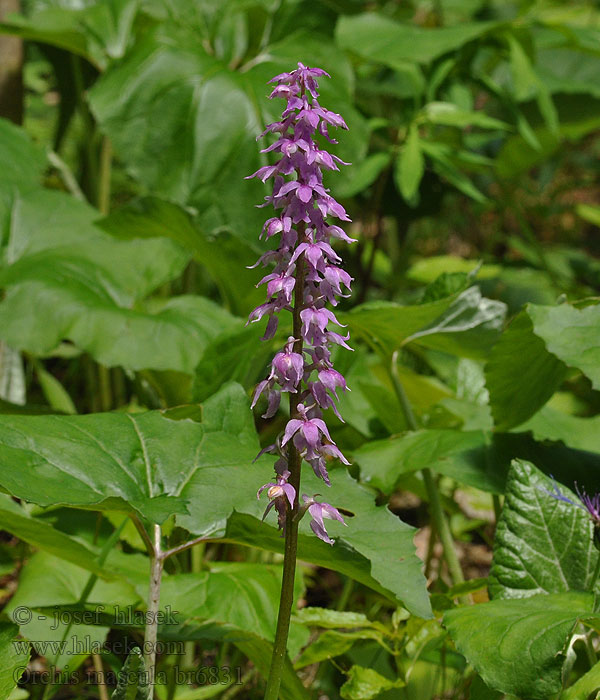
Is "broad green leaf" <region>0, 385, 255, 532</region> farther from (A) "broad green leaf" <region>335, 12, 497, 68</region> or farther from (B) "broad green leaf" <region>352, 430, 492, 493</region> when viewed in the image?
(A) "broad green leaf" <region>335, 12, 497, 68</region>

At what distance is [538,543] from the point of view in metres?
1.10

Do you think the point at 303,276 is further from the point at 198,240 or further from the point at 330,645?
the point at 198,240

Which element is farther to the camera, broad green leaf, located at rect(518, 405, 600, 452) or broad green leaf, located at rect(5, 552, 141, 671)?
broad green leaf, located at rect(518, 405, 600, 452)

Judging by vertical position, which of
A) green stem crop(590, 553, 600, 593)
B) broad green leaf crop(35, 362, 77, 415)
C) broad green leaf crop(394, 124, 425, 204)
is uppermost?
broad green leaf crop(394, 124, 425, 204)

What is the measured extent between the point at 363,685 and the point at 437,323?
63 centimetres

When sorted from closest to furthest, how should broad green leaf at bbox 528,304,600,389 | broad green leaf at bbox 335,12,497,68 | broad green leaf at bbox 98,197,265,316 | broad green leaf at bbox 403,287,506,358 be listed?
broad green leaf at bbox 528,304,600,389 < broad green leaf at bbox 403,287,506,358 < broad green leaf at bbox 98,197,265,316 < broad green leaf at bbox 335,12,497,68

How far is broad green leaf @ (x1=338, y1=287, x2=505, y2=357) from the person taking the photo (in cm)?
131

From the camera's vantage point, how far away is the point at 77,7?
8.68ft

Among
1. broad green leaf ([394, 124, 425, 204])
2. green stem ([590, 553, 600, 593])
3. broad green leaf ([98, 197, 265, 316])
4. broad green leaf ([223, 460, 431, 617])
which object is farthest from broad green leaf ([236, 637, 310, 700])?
broad green leaf ([394, 124, 425, 204])

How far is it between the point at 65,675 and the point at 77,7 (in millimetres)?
2245

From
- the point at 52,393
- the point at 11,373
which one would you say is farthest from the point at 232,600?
the point at 11,373

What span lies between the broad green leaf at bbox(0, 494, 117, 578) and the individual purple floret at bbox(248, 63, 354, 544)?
1.30 feet

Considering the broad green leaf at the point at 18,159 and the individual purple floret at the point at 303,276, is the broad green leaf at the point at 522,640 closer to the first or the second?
the individual purple floret at the point at 303,276

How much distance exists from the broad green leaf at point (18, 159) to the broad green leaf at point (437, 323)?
0.95 metres
